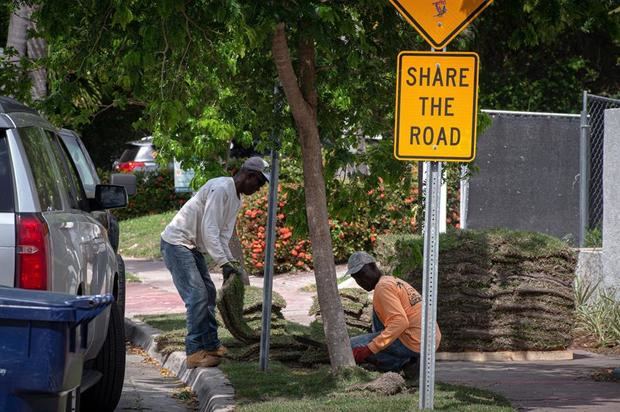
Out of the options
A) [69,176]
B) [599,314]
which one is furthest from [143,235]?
[69,176]

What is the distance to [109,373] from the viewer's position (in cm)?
826

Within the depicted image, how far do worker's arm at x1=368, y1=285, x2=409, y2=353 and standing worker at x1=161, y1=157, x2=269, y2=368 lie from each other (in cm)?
141

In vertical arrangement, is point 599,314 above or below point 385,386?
above

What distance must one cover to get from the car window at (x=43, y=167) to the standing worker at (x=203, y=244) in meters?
2.23

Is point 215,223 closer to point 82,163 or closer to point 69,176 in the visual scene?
point 69,176

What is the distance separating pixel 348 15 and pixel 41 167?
2.57 metres

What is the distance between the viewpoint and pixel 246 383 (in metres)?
9.12

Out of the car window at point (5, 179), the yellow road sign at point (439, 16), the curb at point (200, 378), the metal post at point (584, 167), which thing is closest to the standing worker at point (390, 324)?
the curb at point (200, 378)

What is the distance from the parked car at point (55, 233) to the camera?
616 centimetres

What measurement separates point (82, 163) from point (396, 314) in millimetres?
5624

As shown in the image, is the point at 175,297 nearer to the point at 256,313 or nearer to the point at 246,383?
the point at 256,313

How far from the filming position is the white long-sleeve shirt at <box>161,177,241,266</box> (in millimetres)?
10008

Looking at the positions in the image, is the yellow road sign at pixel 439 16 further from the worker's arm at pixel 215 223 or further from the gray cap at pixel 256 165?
the worker's arm at pixel 215 223

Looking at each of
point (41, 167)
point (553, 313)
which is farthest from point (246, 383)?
point (553, 313)
